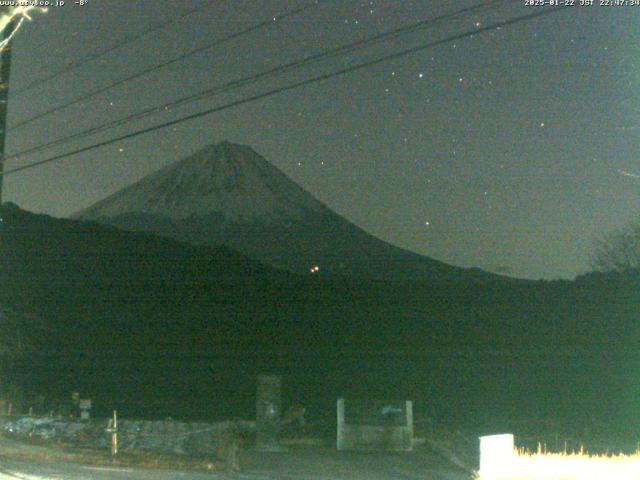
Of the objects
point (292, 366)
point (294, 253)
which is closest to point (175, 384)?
point (292, 366)

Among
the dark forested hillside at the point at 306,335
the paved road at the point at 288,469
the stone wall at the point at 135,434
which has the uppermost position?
the dark forested hillside at the point at 306,335

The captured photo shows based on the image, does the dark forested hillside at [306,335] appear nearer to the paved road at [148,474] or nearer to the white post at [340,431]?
the white post at [340,431]

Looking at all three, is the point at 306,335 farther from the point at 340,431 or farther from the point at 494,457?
the point at 494,457

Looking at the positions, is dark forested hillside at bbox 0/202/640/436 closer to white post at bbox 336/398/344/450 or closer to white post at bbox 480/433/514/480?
white post at bbox 336/398/344/450

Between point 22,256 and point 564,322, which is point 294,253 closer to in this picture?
point 22,256

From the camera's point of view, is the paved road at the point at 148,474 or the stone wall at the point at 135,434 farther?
the stone wall at the point at 135,434

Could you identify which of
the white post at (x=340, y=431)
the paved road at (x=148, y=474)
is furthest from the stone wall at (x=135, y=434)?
the paved road at (x=148, y=474)

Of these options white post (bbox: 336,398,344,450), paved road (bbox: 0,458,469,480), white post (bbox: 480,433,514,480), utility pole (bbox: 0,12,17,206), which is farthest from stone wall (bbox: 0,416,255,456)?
utility pole (bbox: 0,12,17,206)

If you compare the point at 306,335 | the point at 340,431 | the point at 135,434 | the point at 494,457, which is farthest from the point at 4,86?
the point at 306,335

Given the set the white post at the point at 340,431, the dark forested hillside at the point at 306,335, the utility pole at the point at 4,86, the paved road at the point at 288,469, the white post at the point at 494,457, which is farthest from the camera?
the dark forested hillside at the point at 306,335
